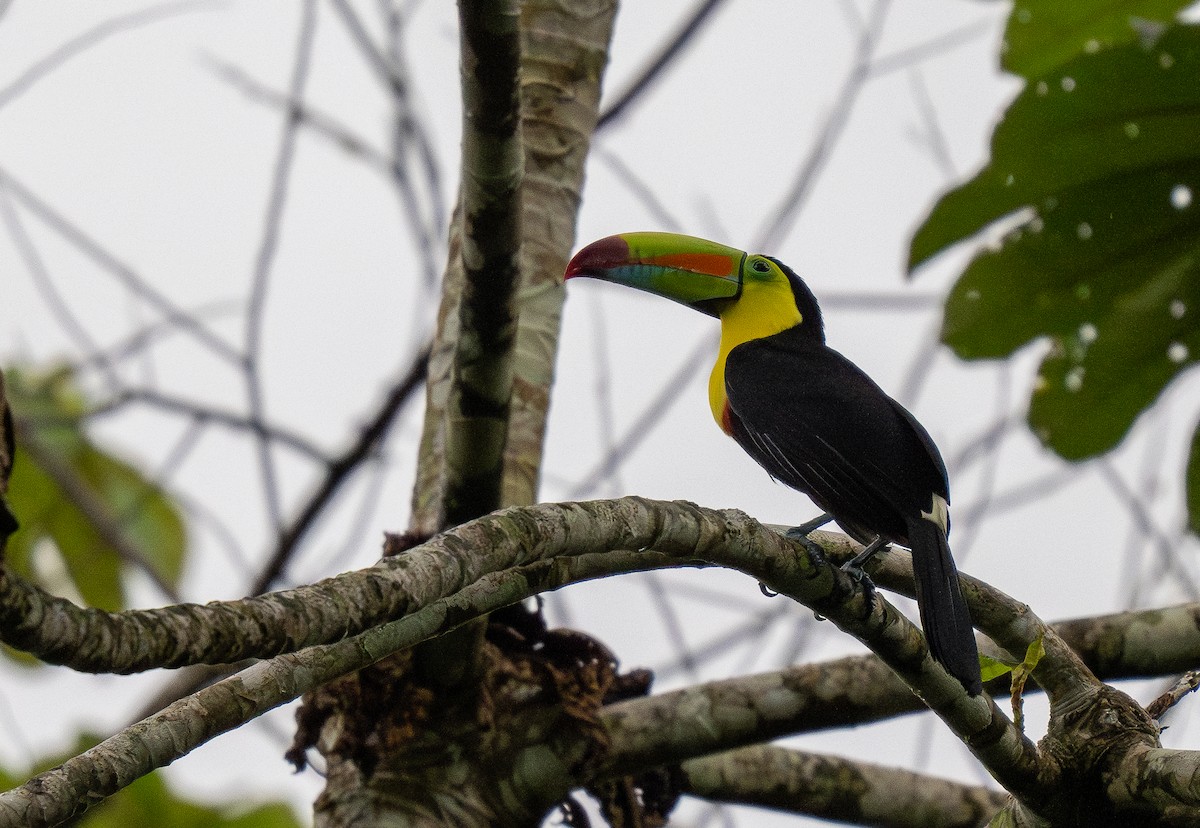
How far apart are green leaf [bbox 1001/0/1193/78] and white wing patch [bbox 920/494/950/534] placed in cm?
100

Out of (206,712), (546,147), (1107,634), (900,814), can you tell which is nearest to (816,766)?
(900,814)

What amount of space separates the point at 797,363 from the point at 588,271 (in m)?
0.62

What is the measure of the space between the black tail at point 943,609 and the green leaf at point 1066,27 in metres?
1.13

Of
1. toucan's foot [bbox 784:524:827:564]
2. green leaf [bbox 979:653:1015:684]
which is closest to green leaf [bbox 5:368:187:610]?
toucan's foot [bbox 784:524:827:564]

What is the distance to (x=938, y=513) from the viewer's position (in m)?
2.96

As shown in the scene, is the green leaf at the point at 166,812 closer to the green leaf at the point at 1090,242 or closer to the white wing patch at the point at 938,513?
the white wing patch at the point at 938,513

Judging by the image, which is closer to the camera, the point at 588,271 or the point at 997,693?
the point at 997,693

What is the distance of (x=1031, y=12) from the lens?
9.77 feet

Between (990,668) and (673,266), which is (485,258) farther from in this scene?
(673,266)

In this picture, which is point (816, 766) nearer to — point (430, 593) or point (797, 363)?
point (797, 363)

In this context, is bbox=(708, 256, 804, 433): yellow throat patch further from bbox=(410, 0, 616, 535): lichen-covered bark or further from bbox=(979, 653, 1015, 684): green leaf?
bbox=(979, 653, 1015, 684): green leaf

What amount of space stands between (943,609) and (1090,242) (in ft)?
3.87

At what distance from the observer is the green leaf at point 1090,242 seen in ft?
9.42

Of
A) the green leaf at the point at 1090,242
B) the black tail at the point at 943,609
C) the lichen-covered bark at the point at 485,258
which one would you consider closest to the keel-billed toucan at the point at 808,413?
the black tail at the point at 943,609
